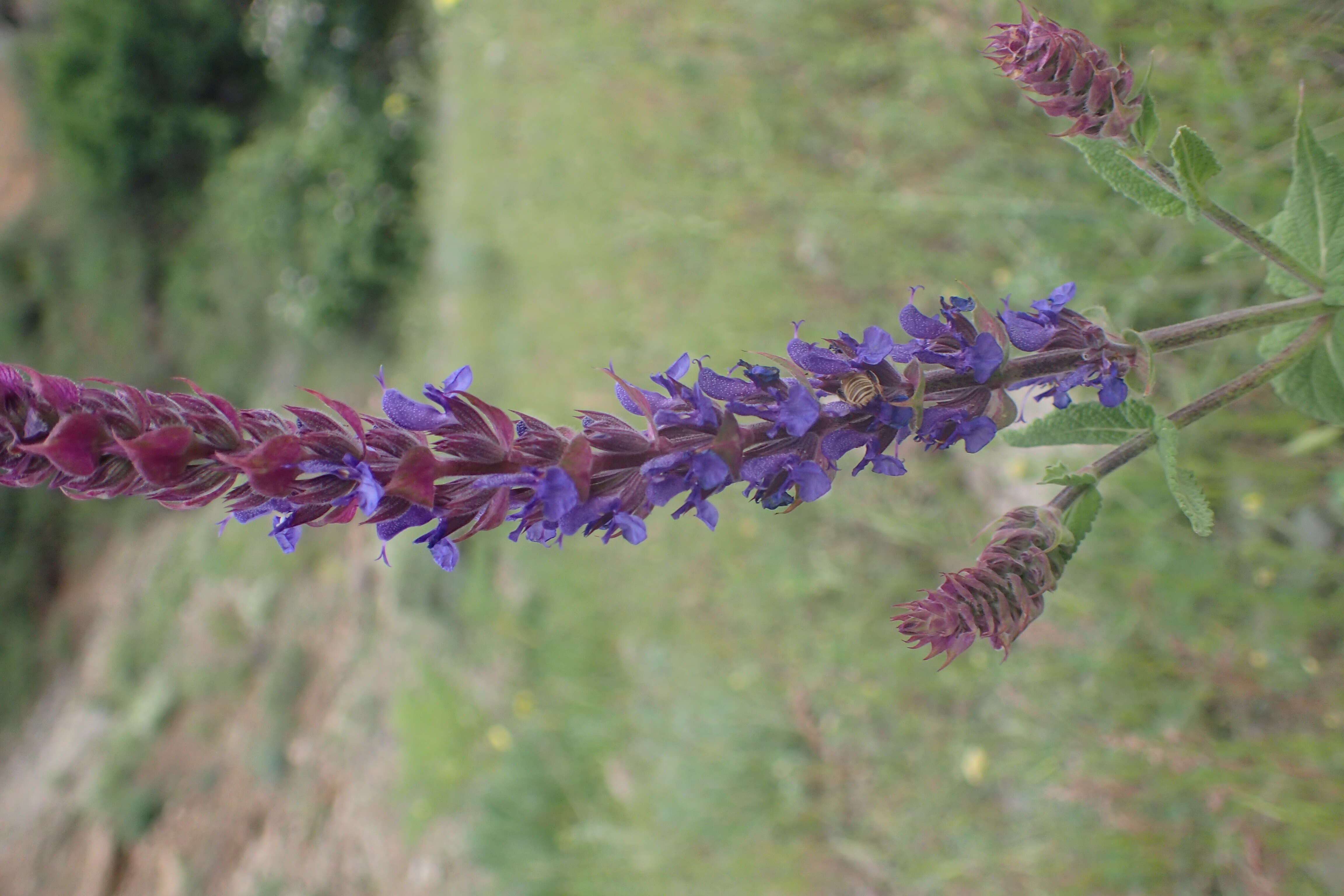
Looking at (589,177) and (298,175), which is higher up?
(298,175)

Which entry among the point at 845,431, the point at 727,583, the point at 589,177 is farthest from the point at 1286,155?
the point at 589,177

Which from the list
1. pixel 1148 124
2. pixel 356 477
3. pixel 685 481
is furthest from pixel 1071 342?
pixel 356 477

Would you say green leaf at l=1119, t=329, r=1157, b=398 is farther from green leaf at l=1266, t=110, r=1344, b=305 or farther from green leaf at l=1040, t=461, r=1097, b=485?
green leaf at l=1266, t=110, r=1344, b=305

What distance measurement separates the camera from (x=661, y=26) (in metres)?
5.09

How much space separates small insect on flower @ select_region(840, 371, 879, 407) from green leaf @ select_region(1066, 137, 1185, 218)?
68 centimetres

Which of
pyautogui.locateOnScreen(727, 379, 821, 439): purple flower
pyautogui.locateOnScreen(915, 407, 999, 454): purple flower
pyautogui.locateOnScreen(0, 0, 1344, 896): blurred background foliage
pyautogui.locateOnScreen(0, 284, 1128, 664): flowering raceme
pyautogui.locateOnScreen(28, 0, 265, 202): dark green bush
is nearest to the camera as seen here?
pyautogui.locateOnScreen(0, 284, 1128, 664): flowering raceme

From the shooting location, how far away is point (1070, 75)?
1.28 metres

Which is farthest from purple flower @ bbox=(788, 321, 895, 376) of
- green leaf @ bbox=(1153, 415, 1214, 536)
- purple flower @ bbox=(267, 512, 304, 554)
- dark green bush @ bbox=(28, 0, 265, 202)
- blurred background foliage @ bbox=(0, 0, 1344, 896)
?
dark green bush @ bbox=(28, 0, 265, 202)

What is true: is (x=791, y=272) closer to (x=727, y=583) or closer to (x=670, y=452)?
(x=727, y=583)

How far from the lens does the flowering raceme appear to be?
1.08 m

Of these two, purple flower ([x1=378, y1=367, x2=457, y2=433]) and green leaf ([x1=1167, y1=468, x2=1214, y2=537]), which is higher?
purple flower ([x1=378, y1=367, x2=457, y2=433])

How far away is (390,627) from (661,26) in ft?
23.5

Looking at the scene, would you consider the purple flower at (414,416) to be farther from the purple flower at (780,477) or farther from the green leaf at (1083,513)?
the green leaf at (1083,513)

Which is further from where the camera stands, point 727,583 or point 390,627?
point 390,627
